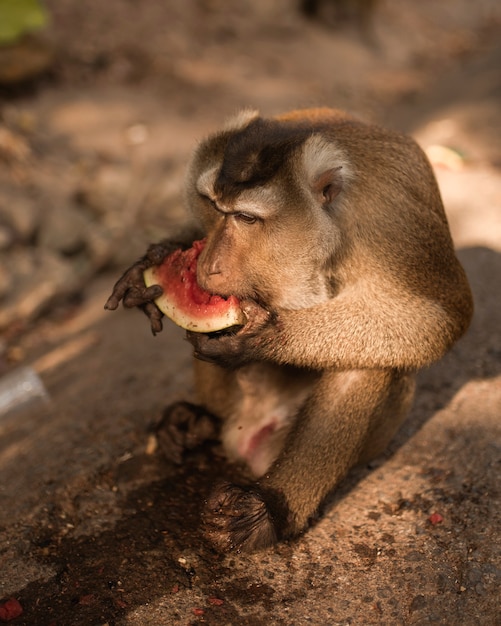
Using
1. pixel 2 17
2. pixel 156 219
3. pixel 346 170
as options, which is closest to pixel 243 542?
pixel 346 170

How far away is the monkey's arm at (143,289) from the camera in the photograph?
3.35m

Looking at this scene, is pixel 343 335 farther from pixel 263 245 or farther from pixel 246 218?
pixel 246 218

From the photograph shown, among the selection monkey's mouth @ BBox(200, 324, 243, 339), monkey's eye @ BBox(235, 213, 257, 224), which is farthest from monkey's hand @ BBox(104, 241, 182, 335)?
monkey's eye @ BBox(235, 213, 257, 224)

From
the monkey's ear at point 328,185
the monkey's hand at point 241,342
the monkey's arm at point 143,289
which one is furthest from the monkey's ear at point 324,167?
the monkey's arm at point 143,289

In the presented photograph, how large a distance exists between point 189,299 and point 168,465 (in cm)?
91

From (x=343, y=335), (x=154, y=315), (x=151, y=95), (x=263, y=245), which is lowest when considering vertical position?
(x=151, y=95)

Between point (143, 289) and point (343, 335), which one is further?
point (143, 289)

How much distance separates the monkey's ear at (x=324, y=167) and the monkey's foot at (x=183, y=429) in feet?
4.12

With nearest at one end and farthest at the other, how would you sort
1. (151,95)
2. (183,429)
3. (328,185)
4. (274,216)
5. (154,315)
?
(274,216) → (328,185) → (154,315) → (183,429) → (151,95)

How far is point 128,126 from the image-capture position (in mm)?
8828

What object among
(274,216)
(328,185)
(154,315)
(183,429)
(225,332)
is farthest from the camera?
(183,429)

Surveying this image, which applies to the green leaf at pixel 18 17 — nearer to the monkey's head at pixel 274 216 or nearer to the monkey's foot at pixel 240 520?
the monkey's head at pixel 274 216

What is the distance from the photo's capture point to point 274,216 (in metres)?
2.84

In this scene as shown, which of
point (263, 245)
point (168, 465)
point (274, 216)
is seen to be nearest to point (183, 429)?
point (168, 465)
